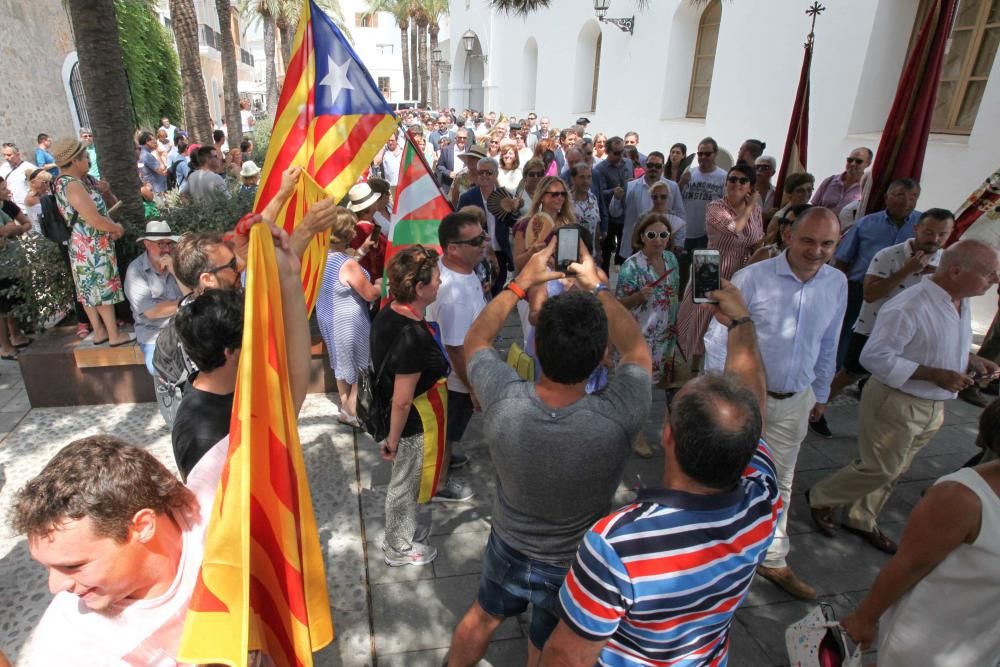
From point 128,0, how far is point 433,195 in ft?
68.0

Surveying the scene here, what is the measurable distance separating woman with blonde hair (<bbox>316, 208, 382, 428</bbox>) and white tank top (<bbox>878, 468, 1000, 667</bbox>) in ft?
10.2

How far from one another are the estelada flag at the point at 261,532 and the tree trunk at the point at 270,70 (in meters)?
15.8

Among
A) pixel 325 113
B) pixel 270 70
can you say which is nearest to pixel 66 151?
pixel 325 113

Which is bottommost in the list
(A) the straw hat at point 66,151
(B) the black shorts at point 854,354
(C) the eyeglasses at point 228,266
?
(B) the black shorts at point 854,354

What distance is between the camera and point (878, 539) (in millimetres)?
3428

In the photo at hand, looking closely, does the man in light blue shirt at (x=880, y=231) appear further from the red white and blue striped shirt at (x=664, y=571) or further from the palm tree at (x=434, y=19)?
the palm tree at (x=434, y=19)

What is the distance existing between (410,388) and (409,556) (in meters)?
1.04

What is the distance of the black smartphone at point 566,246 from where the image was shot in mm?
2324

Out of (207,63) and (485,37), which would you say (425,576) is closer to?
(485,37)

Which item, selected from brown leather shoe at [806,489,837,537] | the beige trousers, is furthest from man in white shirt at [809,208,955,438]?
brown leather shoe at [806,489,837,537]

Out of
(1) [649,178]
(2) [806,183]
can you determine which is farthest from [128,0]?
(2) [806,183]

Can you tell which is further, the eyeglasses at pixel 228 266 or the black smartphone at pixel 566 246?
the eyeglasses at pixel 228 266

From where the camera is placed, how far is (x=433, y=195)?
3.99 meters

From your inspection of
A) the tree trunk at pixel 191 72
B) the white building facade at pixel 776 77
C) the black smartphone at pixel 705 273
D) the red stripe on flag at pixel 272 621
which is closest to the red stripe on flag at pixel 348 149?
the black smartphone at pixel 705 273
